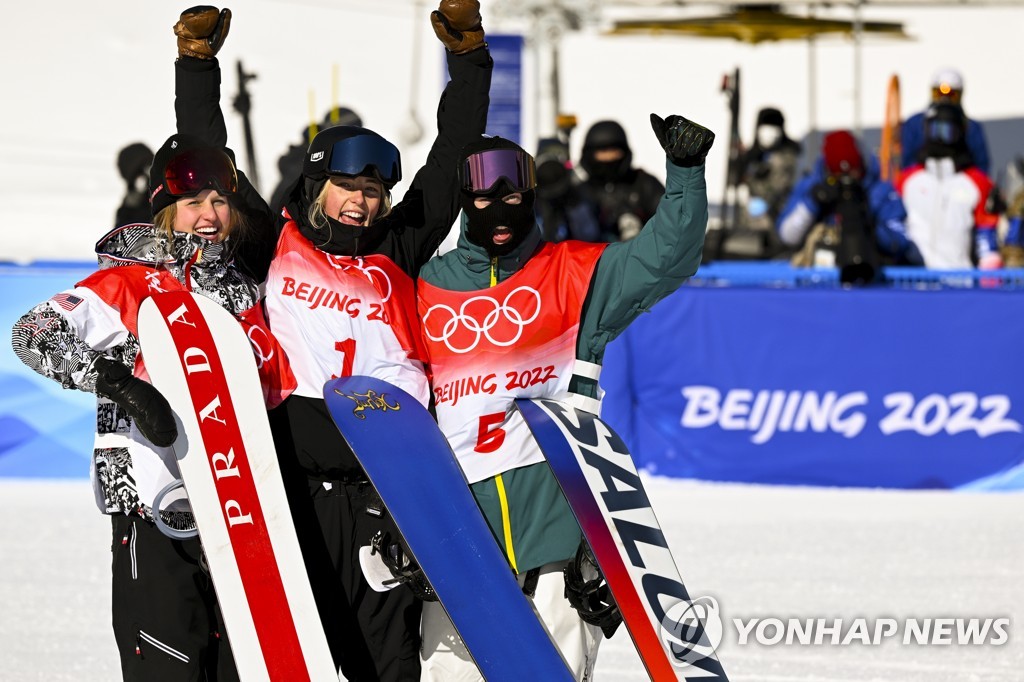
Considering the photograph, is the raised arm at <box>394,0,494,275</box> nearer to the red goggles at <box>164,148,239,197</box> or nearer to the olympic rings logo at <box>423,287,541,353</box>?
the olympic rings logo at <box>423,287,541,353</box>

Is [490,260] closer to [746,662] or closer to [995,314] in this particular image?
[746,662]

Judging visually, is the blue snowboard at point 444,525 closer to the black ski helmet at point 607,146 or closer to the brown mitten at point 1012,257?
the black ski helmet at point 607,146

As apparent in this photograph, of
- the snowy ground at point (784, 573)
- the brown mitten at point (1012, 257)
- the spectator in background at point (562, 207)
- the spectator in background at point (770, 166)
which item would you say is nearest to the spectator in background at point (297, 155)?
the spectator in background at point (562, 207)

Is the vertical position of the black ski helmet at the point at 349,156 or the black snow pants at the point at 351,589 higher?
the black ski helmet at the point at 349,156

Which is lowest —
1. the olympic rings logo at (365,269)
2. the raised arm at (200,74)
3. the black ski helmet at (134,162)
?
the olympic rings logo at (365,269)

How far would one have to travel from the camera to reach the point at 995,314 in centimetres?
824

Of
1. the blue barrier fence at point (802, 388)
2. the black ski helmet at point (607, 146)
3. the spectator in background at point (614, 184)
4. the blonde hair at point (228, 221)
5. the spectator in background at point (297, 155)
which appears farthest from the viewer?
the black ski helmet at point (607, 146)

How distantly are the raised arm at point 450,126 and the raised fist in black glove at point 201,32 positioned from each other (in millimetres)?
593

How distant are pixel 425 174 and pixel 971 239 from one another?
262 inches

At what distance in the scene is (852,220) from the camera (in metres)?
8.70

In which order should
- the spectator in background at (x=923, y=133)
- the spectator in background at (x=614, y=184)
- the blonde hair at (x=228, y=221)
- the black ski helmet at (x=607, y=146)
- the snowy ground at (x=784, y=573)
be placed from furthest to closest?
the spectator in background at (x=923, y=133)
the black ski helmet at (x=607, y=146)
the spectator in background at (x=614, y=184)
the snowy ground at (x=784, y=573)
the blonde hair at (x=228, y=221)

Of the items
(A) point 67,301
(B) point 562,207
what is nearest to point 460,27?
(A) point 67,301

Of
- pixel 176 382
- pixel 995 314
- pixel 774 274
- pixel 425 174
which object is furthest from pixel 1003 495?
pixel 176 382

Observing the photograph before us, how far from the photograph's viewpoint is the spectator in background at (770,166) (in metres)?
12.1
